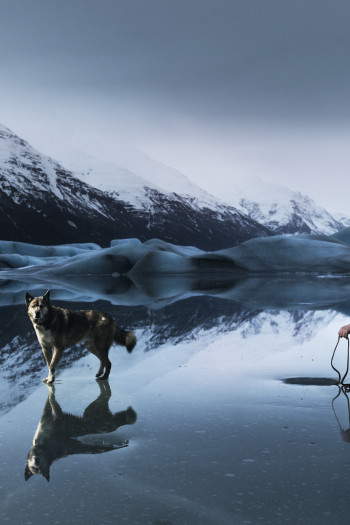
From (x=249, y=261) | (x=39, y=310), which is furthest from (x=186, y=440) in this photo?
(x=249, y=261)

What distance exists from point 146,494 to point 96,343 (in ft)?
10.7

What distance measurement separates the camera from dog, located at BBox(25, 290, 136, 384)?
19.8ft

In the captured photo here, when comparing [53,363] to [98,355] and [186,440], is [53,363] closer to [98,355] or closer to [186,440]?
[98,355]

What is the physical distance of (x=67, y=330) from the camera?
6.22 m

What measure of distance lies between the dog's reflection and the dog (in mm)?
615

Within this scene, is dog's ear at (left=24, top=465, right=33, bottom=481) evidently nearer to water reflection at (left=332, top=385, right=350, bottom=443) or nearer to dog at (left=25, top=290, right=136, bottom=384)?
water reflection at (left=332, top=385, right=350, bottom=443)

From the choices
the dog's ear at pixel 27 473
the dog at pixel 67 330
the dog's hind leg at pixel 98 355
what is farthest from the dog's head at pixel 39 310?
the dog's ear at pixel 27 473

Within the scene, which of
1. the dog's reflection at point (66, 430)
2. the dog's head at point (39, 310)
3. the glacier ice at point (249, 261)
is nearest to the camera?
the dog's reflection at point (66, 430)

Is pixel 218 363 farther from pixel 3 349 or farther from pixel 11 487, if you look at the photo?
pixel 11 487

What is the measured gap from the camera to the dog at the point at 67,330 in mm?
6047

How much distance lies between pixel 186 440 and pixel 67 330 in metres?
2.37

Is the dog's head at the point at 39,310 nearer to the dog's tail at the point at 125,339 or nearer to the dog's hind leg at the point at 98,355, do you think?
the dog's hind leg at the point at 98,355

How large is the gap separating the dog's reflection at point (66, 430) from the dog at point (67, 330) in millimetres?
615

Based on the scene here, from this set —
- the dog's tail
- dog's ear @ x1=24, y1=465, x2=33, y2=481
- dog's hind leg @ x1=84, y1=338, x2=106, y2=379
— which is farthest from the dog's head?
dog's ear @ x1=24, y1=465, x2=33, y2=481
